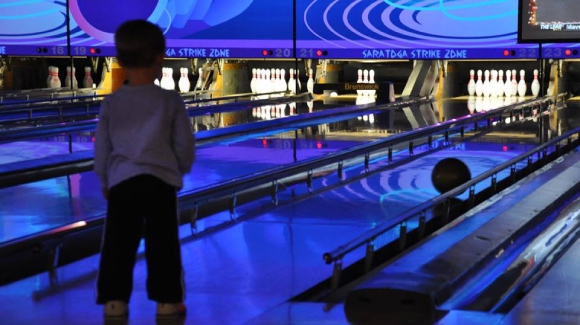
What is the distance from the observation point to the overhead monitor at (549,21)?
7.64 meters

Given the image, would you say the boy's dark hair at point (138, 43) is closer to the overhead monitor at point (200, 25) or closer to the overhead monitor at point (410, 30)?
the overhead monitor at point (410, 30)

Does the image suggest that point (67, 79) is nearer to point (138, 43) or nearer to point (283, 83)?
point (283, 83)

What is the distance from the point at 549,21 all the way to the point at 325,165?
11.1ft

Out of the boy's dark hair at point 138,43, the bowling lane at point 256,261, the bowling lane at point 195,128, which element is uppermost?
the boy's dark hair at point 138,43

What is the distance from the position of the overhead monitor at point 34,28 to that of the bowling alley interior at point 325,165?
2 centimetres

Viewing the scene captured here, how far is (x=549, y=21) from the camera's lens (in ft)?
25.7

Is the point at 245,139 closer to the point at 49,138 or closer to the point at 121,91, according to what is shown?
the point at 49,138

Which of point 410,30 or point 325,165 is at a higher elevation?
point 410,30

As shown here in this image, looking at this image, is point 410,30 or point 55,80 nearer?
point 410,30

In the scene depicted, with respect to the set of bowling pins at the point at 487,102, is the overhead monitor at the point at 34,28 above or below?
above

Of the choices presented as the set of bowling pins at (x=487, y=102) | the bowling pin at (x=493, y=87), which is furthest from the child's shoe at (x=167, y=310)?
the bowling pin at (x=493, y=87)

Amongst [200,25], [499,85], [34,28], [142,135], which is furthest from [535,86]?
[142,135]

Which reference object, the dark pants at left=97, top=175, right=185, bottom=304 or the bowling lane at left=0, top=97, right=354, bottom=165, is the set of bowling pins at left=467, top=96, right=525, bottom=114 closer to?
the bowling lane at left=0, top=97, right=354, bottom=165

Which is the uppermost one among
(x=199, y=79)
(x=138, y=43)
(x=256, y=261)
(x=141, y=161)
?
(x=138, y=43)
